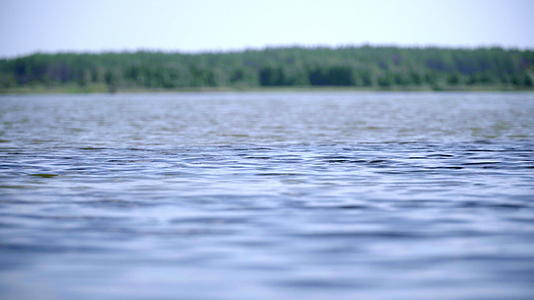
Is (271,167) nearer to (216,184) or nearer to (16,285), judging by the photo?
(216,184)

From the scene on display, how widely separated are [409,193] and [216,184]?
361 cm

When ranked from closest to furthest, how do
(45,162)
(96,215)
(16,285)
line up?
(16,285) < (96,215) < (45,162)

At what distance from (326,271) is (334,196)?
185 inches

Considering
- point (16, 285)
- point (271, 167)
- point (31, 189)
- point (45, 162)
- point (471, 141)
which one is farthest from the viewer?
point (471, 141)

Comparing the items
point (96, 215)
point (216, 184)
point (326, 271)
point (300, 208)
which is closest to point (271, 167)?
point (216, 184)

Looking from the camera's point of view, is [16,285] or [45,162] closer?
[16,285]

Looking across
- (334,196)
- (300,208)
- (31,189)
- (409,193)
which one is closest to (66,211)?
(31,189)

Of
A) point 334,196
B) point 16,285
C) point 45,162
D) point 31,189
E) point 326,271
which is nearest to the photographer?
point 16,285

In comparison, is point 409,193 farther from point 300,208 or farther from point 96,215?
point 96,215

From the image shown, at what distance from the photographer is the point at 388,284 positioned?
6809mm

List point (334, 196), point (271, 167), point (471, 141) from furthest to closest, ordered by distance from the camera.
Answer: point (471, 141) < point (271, 167) < point (334, 196)

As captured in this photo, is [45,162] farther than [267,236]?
Yes

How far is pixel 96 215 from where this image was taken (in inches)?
406

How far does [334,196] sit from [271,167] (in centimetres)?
455
